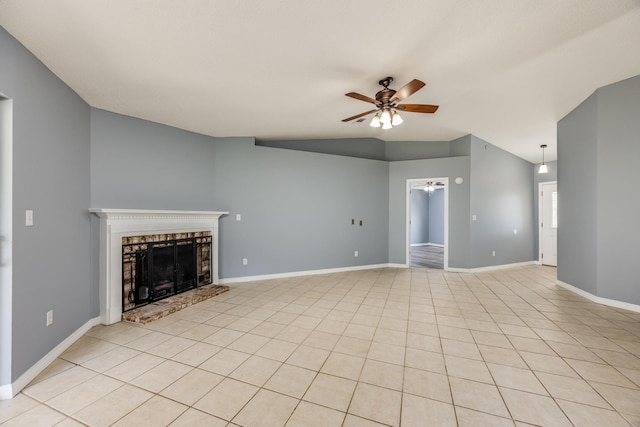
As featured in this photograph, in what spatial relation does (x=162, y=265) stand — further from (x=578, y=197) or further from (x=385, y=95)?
(x=578, y=197)

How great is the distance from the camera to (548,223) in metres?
6.57

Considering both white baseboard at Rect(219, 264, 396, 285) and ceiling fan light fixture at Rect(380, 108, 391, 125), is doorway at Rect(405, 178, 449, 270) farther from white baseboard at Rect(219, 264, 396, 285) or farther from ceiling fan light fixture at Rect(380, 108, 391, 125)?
ceiling fan light fixture at Rect(380, 108, 391, 125)

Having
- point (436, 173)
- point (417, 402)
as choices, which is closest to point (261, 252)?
point (417, 402)

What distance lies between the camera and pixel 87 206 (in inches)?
117

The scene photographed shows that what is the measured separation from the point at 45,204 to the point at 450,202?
6.16 metres

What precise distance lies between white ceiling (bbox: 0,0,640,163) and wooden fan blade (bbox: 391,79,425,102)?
0.24 m

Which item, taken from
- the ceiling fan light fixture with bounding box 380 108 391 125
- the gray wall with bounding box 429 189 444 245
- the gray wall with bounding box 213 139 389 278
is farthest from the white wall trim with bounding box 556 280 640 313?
the gray wall with bounding box 429 189 444 245

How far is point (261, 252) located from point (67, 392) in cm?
316

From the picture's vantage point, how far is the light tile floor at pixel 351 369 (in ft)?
5.29

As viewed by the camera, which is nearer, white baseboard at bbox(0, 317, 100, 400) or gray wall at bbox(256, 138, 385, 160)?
white baseboard at bbox(0, 317, 100, 400)

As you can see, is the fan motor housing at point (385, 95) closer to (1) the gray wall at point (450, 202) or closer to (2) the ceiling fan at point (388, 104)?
A: (2) the ceiling fan at point (388, 104)

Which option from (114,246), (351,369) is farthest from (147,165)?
(351,369)

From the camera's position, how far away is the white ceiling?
1870mm

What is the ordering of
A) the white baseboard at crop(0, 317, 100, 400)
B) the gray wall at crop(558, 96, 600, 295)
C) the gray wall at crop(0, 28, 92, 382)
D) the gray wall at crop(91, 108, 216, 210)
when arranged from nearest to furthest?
the white baseboard at crop(0, 317, 100, 400)
the gray wall at crop(0, 28, 92, 382)
the gray wall at crop(91, 108, 216, 210)
the gray wall at crop(558, 96, 600, 295)
